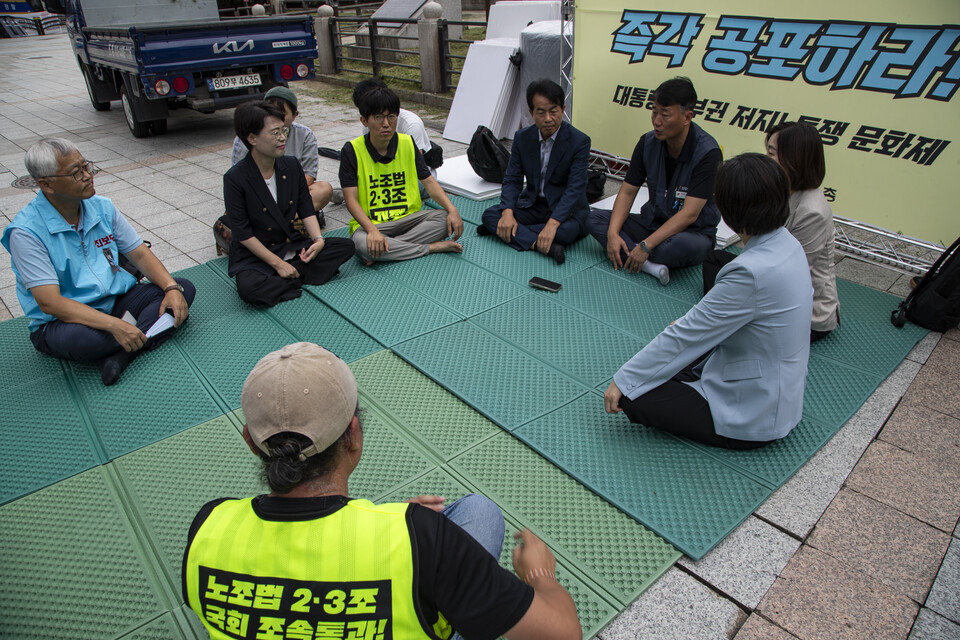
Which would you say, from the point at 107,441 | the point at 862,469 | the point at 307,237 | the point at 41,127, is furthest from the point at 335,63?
the point at 862,469

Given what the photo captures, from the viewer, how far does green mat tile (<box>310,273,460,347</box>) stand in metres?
3.40

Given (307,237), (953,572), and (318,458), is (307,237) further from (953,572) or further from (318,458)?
(953,572)

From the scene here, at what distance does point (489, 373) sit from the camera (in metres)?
3.00

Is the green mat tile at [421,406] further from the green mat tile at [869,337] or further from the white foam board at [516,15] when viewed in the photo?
the white foam board at [516,15]

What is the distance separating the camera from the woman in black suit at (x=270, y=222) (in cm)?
346

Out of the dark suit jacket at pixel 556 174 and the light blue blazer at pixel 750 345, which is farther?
the dark suit jacket at pixel 556 174

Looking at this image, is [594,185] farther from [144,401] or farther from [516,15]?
[144,401]

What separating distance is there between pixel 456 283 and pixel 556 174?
117cm

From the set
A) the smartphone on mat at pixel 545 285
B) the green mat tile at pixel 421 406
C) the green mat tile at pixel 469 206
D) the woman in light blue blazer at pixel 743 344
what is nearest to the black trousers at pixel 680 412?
the woman in light blue blazer at pixel 743 344

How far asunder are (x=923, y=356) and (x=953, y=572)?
5.13 feet

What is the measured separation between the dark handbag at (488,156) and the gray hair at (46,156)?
3.43 m

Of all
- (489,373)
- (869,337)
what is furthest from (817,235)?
(489,373)

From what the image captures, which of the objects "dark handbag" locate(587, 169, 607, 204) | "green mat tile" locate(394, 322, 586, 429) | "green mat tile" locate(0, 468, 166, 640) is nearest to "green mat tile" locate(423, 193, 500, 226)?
"dark handbag" locate(587, 169, 607, 204)

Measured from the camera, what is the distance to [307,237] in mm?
3975
